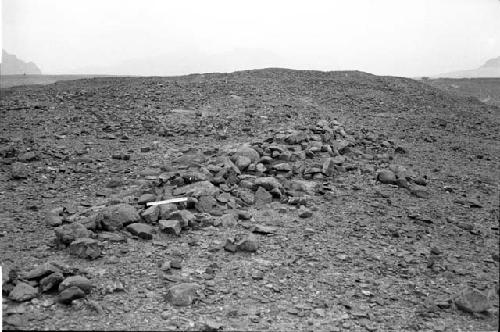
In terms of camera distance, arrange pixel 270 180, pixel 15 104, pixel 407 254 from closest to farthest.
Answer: pixel 407 254 → pixel 270 180 → pixel 15 104

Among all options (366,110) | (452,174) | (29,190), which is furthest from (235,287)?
(366,110)

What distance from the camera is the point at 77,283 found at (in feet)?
11.1

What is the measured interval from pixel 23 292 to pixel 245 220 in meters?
2.47

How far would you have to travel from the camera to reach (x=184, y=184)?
573cm

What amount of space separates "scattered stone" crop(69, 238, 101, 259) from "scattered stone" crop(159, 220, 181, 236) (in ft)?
2.35

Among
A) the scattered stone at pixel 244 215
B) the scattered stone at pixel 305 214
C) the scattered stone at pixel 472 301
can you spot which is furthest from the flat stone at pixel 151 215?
the scattered stone at pixel 472 301

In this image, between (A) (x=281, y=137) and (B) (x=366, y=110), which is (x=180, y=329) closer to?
(A) (x=281, y=137)

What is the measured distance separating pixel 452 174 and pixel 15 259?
6.28 metres

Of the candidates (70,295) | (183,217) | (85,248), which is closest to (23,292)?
(70,295)

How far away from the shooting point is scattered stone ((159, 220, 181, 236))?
4500 millimetres

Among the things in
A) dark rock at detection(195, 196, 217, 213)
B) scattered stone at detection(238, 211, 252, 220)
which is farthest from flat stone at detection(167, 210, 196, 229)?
scattered stone at detection(238, 211, 252, 220)

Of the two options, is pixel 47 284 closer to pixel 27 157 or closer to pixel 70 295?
pixel 70 295

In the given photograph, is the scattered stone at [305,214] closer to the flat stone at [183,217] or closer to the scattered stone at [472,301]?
the flat stone at [183,217]

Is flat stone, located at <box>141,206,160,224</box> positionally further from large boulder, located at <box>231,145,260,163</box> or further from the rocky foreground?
large boulder, located at <box>231,145,260,163</box>
